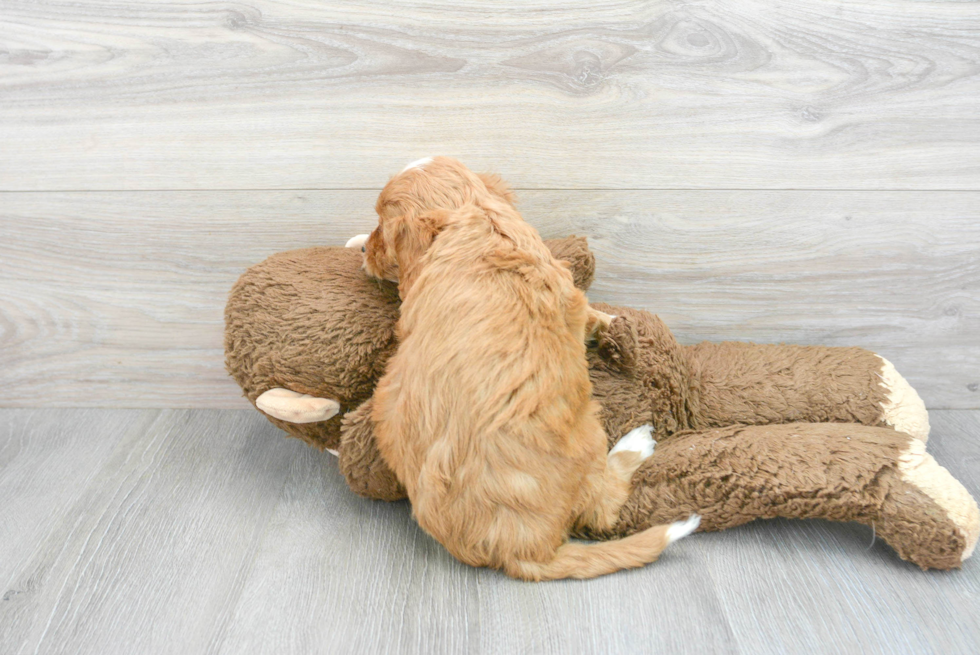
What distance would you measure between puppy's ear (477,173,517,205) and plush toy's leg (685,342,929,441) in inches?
17.5

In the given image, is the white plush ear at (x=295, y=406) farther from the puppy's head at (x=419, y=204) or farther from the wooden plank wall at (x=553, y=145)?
the wooden plank wall at (x=553, y=145)

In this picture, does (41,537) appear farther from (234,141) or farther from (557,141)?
(557,141)

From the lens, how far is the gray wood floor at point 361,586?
0.91 meters

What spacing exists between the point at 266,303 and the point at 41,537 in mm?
517

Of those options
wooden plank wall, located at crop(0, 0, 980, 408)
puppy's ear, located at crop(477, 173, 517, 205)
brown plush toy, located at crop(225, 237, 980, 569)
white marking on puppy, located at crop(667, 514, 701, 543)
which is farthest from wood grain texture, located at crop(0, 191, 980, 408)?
white marking on puppy, located at crop(667, 514, 701, 543)

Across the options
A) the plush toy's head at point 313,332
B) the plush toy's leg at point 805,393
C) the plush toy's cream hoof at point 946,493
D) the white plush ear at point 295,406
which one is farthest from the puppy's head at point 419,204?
the plush toy's cream hoof at point 946,493

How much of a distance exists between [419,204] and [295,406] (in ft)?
1.22

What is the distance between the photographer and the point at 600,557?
990 mm

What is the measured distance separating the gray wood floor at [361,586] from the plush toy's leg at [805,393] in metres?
0.18

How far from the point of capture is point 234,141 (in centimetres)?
127

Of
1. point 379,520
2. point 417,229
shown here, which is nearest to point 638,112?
point 417,229

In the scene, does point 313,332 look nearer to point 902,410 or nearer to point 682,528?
point 682,528

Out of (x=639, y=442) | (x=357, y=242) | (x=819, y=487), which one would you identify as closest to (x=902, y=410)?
(x=819, y=487)

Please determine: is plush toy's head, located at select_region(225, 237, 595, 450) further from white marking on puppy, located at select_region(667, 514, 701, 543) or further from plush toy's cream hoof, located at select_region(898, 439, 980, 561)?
plush toy's cream hoof, located at select_region(898, 439, 980, 561)
